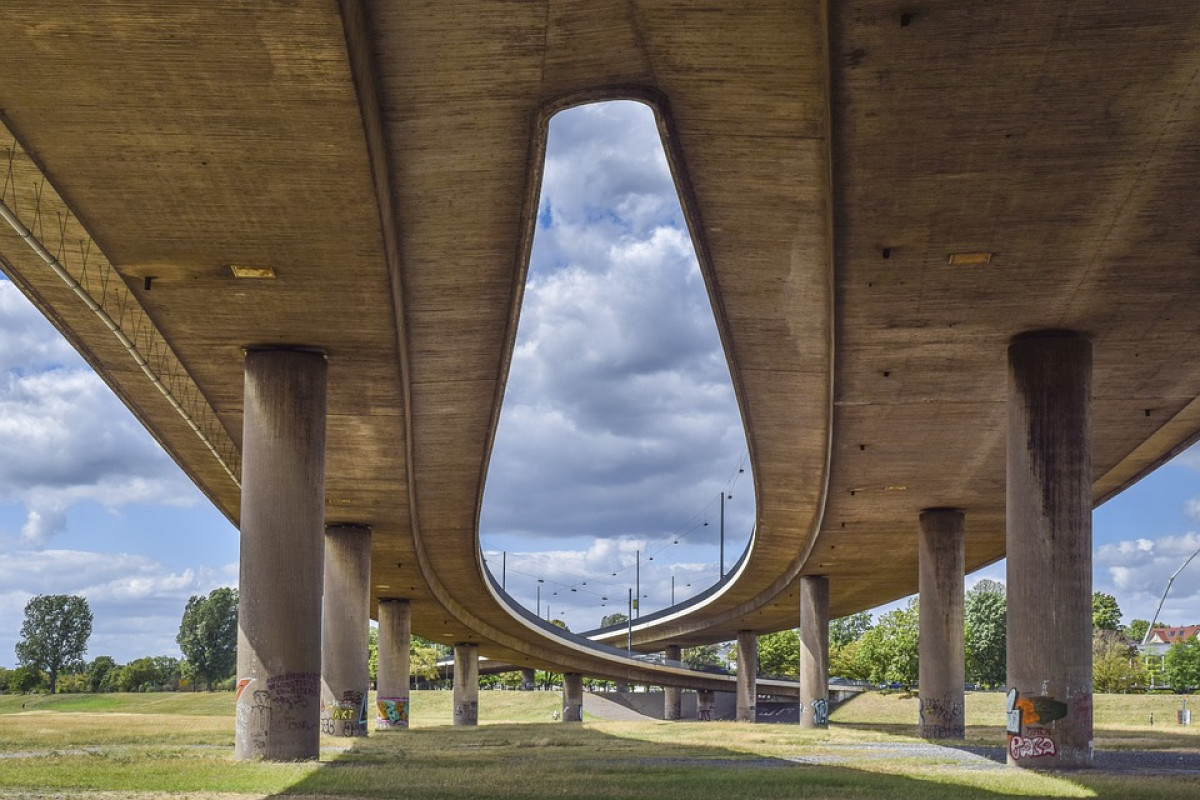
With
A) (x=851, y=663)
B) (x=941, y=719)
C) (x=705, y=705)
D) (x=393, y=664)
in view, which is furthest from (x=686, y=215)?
(x=851, y=663)

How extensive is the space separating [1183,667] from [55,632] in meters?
121

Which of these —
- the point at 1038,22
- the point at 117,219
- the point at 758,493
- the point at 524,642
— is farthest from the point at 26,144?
the point at 524,642

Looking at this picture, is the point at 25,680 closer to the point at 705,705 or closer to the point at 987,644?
the point at 705,705

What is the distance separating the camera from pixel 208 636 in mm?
169875

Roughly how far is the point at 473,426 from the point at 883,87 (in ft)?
70.2

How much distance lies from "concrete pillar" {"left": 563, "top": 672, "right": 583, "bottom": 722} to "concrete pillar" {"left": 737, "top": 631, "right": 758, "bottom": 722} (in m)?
16.3

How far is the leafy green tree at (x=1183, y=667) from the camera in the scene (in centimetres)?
10531

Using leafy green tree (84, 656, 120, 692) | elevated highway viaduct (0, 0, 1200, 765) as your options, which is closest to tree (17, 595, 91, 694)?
leafy green tree (84, 656, 120, 692)

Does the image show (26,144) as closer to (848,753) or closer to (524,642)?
(848,753)

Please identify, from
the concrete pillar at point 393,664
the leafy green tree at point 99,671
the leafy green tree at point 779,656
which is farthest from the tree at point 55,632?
the concrete pillar at point 393,664

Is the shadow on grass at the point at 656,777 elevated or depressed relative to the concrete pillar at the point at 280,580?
depressed

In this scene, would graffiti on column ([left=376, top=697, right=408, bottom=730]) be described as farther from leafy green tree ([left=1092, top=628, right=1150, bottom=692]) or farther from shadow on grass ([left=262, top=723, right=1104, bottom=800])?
leafy green tree ([left=1092, top=628, right=1150, bottom=692])

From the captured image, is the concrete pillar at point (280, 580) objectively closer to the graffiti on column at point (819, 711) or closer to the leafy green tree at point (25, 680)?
the graffiti on column at point (819, 711)

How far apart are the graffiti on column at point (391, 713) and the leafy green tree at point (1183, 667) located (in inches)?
2392
